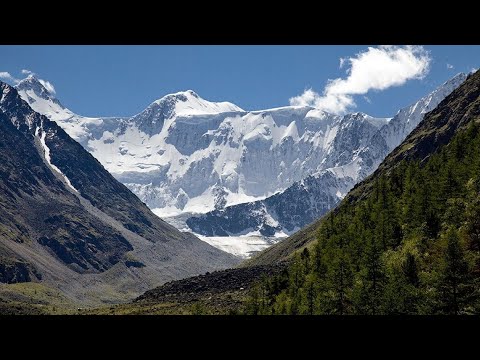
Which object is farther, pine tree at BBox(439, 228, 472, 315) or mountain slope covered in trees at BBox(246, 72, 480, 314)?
mountain slope covered in trees at BBox(246, 72, 480, 314)

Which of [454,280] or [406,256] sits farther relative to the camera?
[406,256]

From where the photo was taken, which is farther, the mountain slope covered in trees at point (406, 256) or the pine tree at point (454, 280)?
the mountain slope covered in trees at point (406, 256)

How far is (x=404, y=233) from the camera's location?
141625 millimetres

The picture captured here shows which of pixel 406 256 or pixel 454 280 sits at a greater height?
pixel 406 256
